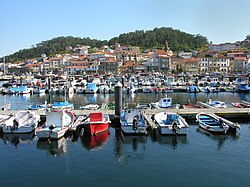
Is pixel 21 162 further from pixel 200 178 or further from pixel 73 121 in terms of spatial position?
pixel 200 178

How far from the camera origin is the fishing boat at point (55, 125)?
22.3 metres

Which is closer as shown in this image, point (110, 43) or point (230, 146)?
point (230, 146)

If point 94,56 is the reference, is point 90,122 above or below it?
below

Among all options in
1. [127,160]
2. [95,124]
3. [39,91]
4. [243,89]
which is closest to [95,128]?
[95,124]

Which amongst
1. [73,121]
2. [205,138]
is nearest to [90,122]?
[73,121]

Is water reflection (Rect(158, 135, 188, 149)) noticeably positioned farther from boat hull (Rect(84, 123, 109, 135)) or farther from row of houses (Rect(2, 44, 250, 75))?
row of houses (Rect(2, 44, 250, 75))

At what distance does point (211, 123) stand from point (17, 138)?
15343mm

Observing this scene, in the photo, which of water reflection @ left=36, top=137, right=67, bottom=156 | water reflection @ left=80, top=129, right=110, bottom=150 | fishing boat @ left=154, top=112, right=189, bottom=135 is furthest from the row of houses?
water reflection @ left=36, top=137, right=67, bottom=156

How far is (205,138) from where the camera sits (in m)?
23.2

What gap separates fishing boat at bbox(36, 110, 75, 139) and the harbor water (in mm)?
641

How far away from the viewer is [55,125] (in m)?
23.8

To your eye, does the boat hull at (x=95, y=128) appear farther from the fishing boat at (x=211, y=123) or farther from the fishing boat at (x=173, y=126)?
the fishing boat at (x=211, y=123)

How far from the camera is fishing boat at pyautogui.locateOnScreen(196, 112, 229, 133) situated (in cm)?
2403

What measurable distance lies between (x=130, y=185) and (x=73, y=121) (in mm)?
12091
